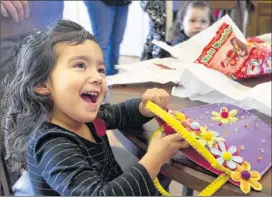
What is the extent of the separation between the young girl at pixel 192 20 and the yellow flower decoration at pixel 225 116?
776 mm

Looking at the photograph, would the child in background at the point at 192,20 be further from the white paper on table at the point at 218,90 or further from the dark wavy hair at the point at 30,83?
the dark wavy hair at the point at 30,83

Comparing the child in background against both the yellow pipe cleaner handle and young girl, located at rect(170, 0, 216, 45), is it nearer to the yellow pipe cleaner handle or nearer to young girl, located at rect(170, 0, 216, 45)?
young girl, located at rect(170, 0, 216, 45)

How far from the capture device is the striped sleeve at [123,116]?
0.72 metres

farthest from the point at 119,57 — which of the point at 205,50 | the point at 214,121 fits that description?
the point at 214,121

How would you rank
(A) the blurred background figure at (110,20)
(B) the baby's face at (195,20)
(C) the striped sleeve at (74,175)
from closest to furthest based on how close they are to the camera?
(C) the striped sleeve at (74,175), (B) the baby's face at (195,20), (A) the blurred background figure at (110,20)

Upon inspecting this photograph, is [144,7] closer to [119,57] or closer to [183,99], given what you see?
[119,57]

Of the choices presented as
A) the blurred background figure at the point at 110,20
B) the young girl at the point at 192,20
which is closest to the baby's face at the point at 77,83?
the young girl at the point at 192,20

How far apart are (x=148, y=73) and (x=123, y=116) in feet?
0.81

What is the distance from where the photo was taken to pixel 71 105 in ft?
1.88

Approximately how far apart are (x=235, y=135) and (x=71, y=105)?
262mm

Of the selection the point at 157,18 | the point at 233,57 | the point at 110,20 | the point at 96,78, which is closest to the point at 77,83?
the point at 96,78

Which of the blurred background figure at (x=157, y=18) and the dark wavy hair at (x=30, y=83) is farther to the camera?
the blurred background figure at (x=157, y=18)

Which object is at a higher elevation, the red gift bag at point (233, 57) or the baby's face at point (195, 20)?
the red gift bag at point (233, 57)

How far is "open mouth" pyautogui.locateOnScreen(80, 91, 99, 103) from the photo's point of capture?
569 millimetres
